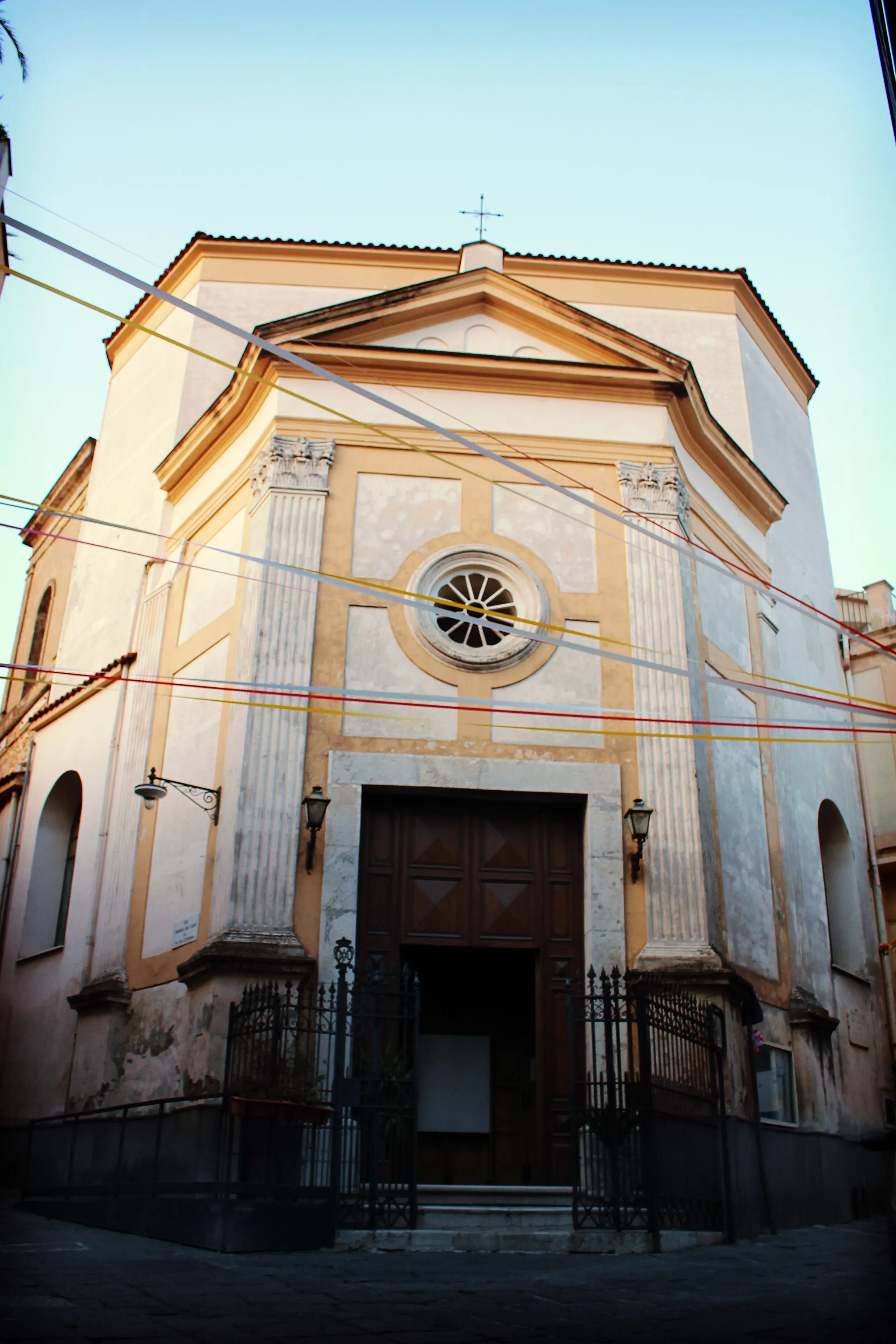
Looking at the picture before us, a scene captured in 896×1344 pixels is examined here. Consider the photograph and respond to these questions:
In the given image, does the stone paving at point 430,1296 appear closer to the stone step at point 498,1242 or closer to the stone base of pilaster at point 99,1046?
the stone step at point 498,1242

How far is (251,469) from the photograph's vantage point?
15719mm

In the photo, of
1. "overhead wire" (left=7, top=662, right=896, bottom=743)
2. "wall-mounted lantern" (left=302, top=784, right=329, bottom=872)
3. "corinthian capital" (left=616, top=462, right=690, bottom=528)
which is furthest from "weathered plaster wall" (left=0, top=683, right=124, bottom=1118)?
"corinthian capital" (left=616, top=462, right=690, bottom=528)

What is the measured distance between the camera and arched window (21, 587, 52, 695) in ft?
73.2

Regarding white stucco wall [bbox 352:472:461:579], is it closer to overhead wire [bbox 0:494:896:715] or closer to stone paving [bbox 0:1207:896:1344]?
overhead wire [bbox 0:494:896:715]

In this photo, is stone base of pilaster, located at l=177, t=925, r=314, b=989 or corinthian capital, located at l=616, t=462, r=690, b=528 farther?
corinthian capital, located at l=616, t=462, r=690, b=528

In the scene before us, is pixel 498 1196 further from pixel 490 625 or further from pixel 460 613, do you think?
pixel 460 613

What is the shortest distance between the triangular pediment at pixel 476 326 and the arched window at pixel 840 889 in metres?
7.56

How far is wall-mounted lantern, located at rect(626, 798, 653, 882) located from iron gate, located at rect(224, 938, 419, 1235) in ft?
10.4

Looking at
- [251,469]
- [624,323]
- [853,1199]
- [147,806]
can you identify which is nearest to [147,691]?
[147,806]

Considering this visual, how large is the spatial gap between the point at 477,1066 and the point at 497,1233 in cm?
563

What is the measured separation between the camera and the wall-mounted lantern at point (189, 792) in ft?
44.7

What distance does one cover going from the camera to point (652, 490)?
51.8 feet

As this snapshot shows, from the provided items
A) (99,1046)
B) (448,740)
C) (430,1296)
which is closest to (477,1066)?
(448,740)

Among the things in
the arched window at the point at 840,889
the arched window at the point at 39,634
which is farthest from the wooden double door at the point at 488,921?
the arched window at the point at 39,634
